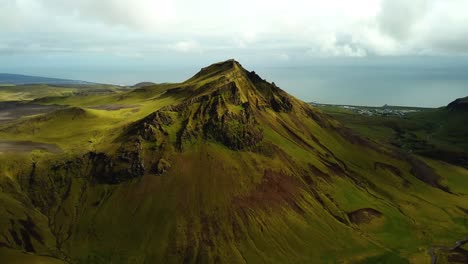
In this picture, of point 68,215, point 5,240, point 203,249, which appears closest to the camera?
point 5,240

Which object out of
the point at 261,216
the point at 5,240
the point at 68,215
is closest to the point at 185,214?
the point at 261,216

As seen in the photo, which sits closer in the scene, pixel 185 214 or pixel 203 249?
pixel 203 249

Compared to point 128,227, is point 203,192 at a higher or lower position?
higher

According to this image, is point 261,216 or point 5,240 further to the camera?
point 261,216

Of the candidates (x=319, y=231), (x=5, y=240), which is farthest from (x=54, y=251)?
(x=319, y=231)

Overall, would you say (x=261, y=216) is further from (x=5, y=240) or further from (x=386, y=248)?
(x=5, y=240)

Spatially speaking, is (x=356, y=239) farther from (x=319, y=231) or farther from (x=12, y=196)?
(x=12, y=196)

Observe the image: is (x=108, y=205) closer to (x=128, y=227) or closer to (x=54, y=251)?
(x=128, y=227)

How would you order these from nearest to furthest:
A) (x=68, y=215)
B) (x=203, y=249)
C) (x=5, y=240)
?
1. (x=5, y=240)
2. (x=203, y=249)
3. (x=68, y=215)

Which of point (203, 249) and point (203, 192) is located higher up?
point (203, 192)
